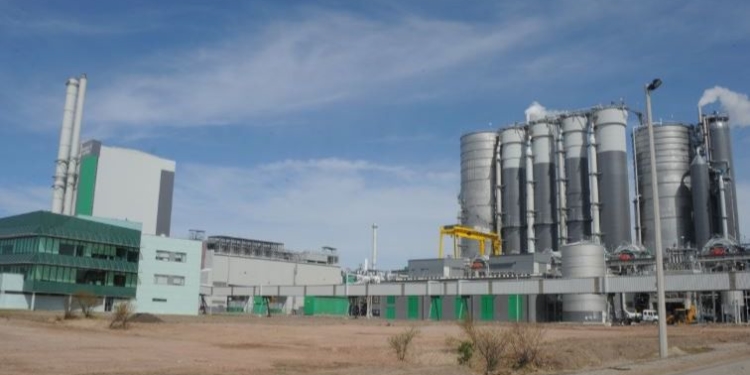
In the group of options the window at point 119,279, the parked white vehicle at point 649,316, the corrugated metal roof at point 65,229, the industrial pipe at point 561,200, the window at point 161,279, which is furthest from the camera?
the industrial pipe at point 561,200

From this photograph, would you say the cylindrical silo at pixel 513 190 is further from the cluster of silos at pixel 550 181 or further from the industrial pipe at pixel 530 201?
the industrial pipe at pixel 530 201

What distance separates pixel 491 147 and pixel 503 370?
94.0 metres

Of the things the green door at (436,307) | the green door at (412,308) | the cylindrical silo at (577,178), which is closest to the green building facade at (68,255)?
the green door at (412,308)

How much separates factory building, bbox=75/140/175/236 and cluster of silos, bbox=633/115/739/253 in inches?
3064

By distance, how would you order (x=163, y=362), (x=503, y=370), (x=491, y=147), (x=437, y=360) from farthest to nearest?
(x=491, y=147)
(x=437, y=360)
(x=163, y=362)
(x=503, y=370)

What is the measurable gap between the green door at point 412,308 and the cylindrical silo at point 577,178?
26.7 m

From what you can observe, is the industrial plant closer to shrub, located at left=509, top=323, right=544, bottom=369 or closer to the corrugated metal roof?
the corrugated metal roof

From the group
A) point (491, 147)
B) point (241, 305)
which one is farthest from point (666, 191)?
point (241, 305)

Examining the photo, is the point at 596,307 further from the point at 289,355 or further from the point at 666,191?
the point at 289,355

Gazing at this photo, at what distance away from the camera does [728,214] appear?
290 ft

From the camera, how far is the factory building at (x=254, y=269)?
114 meters

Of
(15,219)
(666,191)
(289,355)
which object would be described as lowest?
(289,355)

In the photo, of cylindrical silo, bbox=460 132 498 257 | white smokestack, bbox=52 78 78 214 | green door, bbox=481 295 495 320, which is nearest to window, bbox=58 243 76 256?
white smokestack, bbox=52 78 78 214

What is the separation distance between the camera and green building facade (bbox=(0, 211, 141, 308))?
77250mm
